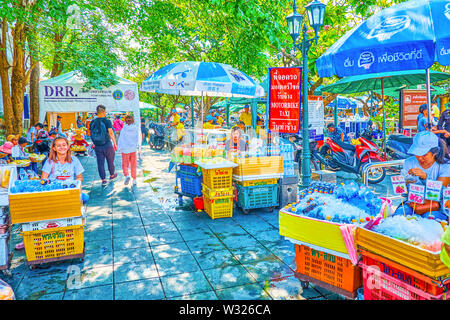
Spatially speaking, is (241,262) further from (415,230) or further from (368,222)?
(415,230)

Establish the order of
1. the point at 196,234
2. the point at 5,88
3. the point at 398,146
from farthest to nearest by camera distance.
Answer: the point at 5,88 < the point at 398,146 < the point at 196,234

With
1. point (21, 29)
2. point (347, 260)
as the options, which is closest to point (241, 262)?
point (347, 260)

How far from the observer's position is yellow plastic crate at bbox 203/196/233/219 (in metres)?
6.27

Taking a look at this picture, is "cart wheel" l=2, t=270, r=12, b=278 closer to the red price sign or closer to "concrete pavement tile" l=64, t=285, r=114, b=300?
"concrete pavement tile" l=64, t=285, r=114, b=300

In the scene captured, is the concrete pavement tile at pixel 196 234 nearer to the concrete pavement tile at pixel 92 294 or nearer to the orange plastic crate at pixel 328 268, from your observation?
the concrete pavement tile at pixel 92 294

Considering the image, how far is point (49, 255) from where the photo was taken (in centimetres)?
437

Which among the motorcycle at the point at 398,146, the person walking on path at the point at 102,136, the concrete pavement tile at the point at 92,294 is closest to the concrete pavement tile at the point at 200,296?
the concrete pavement tile at the point at 92,294

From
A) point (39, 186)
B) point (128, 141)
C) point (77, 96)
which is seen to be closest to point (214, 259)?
point (39, 186)

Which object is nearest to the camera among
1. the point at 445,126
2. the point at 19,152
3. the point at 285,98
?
the point at 285,98

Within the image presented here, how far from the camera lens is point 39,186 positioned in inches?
176

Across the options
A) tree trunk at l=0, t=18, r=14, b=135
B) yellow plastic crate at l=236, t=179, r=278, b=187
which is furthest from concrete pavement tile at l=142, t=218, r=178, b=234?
tree trunk at l=0, t=18, r=14, b=135

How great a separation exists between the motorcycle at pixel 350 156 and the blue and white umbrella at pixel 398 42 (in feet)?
18.6

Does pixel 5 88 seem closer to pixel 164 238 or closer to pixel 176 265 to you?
pixel 164 238

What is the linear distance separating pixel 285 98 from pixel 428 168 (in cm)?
448
